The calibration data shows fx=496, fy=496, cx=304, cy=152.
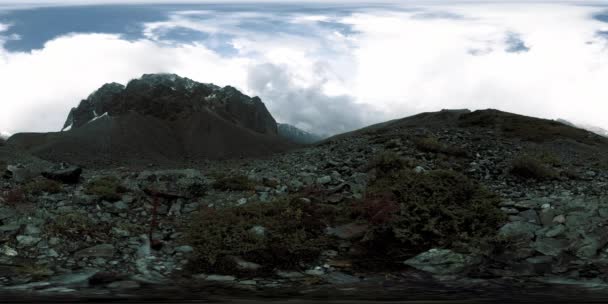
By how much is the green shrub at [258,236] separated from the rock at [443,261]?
1.75 meters

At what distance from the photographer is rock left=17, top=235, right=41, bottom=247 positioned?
27.9 ft

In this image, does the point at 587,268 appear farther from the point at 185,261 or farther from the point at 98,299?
the point at 98,299

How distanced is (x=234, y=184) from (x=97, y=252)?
502 cm

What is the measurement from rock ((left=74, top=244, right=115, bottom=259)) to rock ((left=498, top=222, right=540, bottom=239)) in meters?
6.91

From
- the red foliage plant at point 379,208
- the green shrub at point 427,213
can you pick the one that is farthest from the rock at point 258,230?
the red foliage plant at point 379,208

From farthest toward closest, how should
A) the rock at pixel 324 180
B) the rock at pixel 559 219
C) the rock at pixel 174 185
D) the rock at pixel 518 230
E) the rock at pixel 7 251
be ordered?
the rock at pixel 324 180 < the rock at pixel 174 185 < the rock at pixel 559 219 < the rock at pixel 518 230 < the rock at pixel 7 251

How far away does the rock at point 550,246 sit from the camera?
27.7ft

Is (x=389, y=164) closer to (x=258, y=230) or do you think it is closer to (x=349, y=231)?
(x=349, y=231)

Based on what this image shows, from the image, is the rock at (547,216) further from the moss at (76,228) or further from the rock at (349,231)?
the moss at (76,228)

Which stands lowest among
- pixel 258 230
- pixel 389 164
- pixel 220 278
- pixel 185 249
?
pixel 220 278

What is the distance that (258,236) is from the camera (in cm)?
887

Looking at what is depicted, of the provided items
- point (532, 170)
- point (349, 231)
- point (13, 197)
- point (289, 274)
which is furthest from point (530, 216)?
point (13, 197)

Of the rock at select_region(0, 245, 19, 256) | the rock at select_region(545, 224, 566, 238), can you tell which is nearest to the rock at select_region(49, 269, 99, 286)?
the rock at select_region(0, 245, 19, 256)

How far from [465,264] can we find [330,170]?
806cm
